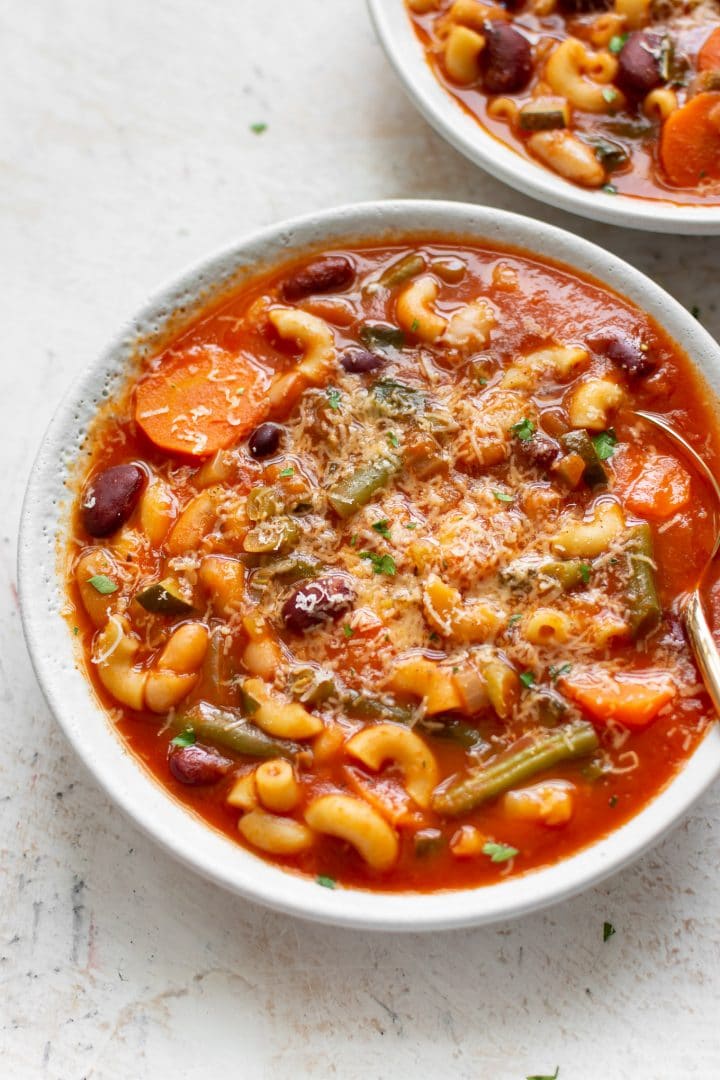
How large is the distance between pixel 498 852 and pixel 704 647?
81 centimetres

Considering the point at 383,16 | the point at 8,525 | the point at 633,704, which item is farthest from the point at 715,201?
the point at 8,525

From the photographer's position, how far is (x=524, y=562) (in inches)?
138

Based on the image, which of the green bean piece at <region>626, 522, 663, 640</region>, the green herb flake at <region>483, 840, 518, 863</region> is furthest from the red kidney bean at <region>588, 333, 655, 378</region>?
the green herb flake at <region>483, 840, 518, 863</region>

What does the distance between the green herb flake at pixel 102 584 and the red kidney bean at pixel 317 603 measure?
21.2 inches

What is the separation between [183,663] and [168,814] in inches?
16.9

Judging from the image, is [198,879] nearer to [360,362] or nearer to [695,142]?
[360,362]

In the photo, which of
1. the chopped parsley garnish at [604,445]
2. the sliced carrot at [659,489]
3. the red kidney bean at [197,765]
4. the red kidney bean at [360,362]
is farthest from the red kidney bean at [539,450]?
the red kidney bean at [197,765]

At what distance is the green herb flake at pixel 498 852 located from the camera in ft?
10.8

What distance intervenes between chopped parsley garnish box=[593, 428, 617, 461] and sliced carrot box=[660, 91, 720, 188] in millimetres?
1052

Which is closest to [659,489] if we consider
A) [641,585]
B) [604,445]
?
[604,445]

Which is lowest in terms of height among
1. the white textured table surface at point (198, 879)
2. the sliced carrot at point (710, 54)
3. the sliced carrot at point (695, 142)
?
the white textured table surface at point (198, 879)

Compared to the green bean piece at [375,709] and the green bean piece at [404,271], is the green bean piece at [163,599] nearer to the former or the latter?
the green bean piece at [375,709]

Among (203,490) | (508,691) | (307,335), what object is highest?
(307,335)

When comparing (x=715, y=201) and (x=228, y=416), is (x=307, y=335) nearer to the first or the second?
(x=228, y=416)
